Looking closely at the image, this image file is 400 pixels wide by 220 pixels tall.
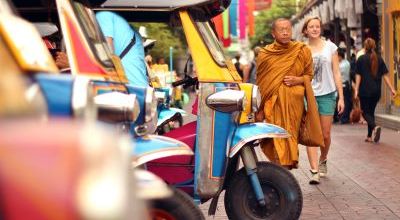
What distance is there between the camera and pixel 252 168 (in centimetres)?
588

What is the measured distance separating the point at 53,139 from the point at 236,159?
14.5ft

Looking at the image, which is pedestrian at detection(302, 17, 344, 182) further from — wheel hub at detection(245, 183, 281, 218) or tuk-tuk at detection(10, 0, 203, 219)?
tuk-tuk at detection(10, 0, 203, 219)

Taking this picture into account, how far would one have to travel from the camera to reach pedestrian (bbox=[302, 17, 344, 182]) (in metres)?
9.07

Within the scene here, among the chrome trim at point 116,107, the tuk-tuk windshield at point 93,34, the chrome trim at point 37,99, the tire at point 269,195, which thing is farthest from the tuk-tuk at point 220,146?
the chrome trim at point 37,99

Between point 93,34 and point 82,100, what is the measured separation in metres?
1.53

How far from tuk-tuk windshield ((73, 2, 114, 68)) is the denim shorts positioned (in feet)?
16.8

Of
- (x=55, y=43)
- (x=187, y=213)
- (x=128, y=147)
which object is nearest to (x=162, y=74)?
(x=55, y=43)

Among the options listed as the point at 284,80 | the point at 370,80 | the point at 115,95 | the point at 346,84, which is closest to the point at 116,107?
the point at 115,95

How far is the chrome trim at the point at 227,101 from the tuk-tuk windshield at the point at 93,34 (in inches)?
66.0

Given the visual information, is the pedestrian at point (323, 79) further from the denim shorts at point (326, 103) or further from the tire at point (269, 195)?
the tire at point (269, 195)

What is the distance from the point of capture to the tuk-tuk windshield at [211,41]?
5957 millimetres

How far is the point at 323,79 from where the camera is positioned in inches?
360

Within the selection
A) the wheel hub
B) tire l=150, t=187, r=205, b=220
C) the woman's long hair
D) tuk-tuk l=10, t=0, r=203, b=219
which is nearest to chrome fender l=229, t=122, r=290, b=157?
the wheel hub

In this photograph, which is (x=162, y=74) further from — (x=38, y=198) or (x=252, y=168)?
(x=38, y=198)
